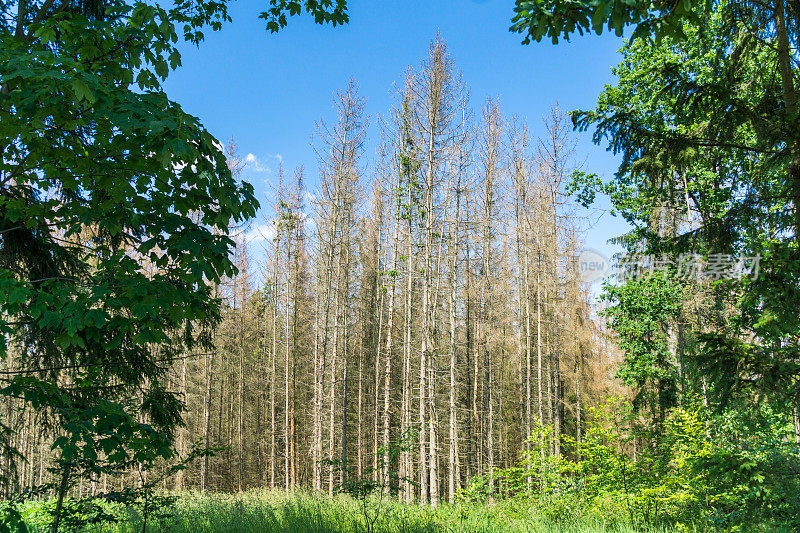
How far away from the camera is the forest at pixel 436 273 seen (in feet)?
10.4

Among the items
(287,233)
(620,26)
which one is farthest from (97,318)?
(287,233)

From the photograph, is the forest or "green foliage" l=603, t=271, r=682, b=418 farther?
"green foliage" l=603, t=271, r=682, b=418

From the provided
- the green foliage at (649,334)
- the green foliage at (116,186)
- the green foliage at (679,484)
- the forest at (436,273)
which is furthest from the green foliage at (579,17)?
the green foliage at (649,334)

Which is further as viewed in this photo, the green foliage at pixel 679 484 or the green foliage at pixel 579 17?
the green foliage at pixel 679 484

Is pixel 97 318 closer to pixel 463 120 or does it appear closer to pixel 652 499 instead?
pixel 652 499

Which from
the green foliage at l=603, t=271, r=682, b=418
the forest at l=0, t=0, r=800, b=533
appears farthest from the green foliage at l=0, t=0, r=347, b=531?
the green foliage at l=603, t=271, r=682, b=418

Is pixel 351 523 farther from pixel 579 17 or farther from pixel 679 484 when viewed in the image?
pixel 579 17

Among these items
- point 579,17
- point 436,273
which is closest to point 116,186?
point 579,17

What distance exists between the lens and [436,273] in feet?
47.1

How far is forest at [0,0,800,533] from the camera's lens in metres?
3.17

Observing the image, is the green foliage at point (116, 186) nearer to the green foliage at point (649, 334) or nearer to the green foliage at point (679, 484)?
the green foliage at point (679, 484)

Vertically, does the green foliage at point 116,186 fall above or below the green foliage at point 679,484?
above

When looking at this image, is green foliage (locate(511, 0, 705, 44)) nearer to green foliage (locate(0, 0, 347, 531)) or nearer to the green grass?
green foliage (locate(0, 0, 347, 531))

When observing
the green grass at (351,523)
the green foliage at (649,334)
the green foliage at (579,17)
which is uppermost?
the green foliage at (579,17)
